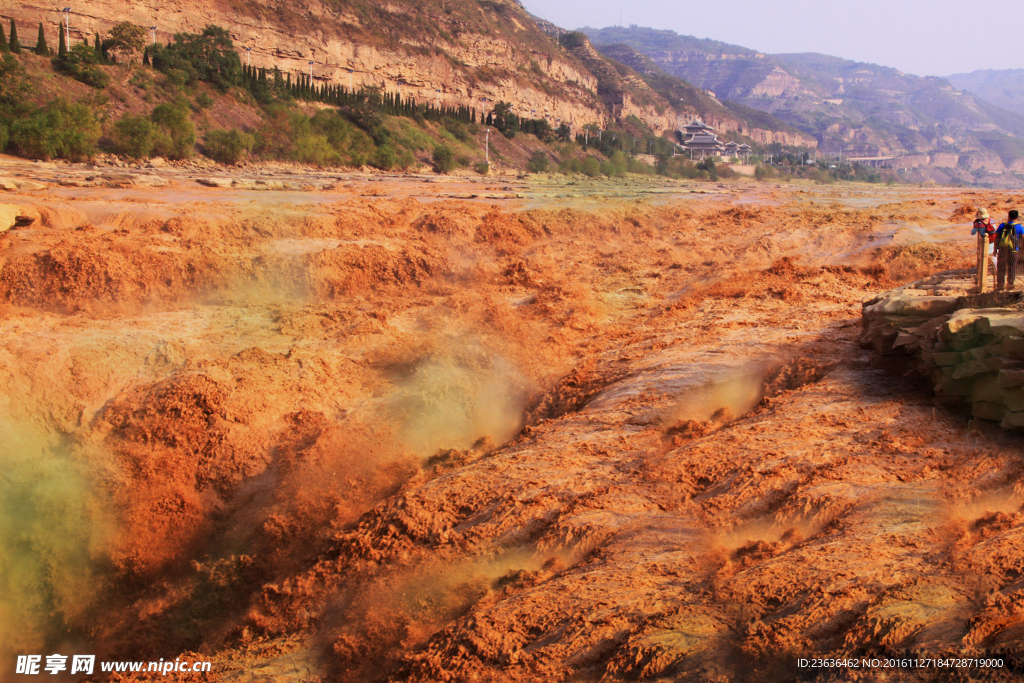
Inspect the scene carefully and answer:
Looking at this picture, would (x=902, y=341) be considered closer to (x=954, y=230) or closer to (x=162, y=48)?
(x=954, y=230)

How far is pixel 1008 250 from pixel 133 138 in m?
30.6

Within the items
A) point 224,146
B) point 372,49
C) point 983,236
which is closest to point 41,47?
point 224,146

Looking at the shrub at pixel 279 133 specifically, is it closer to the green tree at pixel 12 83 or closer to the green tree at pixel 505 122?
the green tree at pixel 12 83

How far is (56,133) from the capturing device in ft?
85.0

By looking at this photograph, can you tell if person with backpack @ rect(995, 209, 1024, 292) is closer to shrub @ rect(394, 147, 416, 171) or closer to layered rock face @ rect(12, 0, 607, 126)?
shrub @ rect(394, 147, 416, 171)

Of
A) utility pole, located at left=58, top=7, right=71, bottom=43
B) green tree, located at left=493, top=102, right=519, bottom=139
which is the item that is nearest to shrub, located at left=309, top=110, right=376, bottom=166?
utility pole, located at left=58, top=7, right=71, bottom=43

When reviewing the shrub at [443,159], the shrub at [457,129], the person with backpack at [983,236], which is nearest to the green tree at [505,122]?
the shrub at [457,129]

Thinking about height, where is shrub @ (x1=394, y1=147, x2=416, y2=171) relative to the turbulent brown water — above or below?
above

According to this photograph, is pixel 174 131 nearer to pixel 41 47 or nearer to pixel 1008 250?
pixel 41 47

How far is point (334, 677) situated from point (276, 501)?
287 cm

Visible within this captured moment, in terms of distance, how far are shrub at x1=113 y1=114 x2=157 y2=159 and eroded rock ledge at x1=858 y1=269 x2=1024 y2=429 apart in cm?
2929

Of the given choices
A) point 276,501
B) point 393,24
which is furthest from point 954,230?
point 393,24

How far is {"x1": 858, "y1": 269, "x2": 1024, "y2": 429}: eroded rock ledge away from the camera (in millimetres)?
5922

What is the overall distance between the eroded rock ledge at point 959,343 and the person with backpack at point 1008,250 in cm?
43
